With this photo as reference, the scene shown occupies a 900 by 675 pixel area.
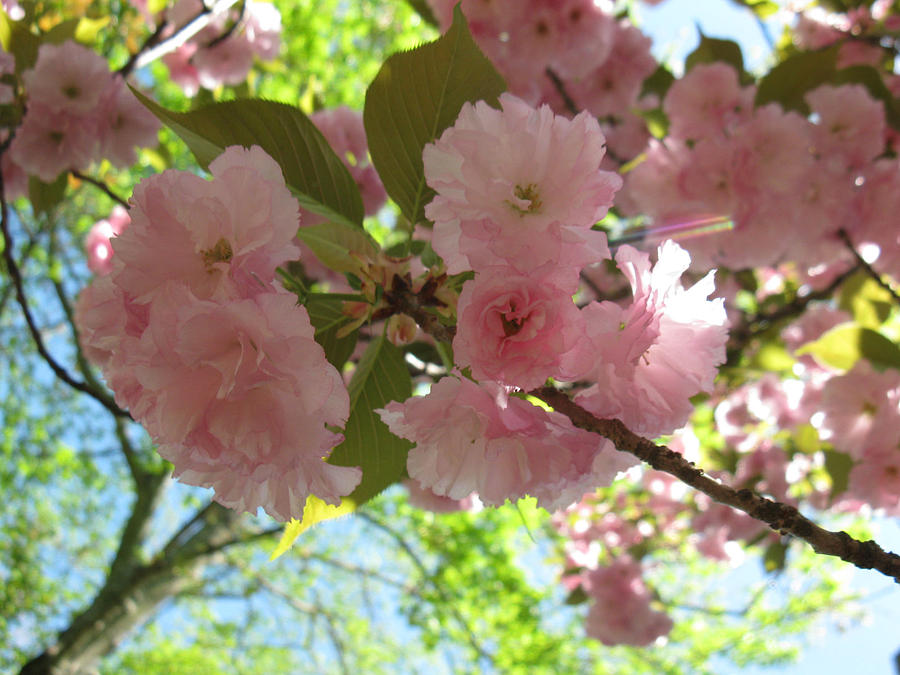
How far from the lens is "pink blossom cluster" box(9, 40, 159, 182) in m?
1.53

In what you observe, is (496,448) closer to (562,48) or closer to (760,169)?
(760,169)

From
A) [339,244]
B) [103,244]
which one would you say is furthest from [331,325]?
[103,244]

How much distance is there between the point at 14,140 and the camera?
61.8 inches

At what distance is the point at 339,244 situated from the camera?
0.74 metres

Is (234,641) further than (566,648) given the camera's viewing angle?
Yes

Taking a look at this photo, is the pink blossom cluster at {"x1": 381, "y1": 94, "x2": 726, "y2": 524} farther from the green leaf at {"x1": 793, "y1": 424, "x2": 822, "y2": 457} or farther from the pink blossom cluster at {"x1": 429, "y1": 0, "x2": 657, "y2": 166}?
the green leaf at {"x1": 793, "y1": 424, "x2": 822, "y2": 457}

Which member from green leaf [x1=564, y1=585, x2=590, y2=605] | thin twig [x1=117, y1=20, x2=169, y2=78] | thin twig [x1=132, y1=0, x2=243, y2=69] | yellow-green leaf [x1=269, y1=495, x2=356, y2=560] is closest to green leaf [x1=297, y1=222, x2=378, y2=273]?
yellow-green leaf [x1=269, y1=495, x2=356, y2=560]

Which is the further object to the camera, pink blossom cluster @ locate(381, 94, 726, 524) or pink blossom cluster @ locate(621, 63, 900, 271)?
pink blossom cluster @ locate(621, 63, 900, 271)

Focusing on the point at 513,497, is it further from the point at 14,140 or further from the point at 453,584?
the point at 453,584

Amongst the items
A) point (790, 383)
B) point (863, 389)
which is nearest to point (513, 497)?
point (863, 389)

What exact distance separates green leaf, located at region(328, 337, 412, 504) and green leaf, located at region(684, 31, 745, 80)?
1.56 m

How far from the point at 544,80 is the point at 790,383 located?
5.50 ft

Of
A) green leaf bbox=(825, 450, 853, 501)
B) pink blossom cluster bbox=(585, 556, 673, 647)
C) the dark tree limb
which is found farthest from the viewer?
pink blossom cluster bbox=(585, 556, 673, 647)

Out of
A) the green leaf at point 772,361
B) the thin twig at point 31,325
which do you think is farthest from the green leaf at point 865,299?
the thin twig at point 31,325
